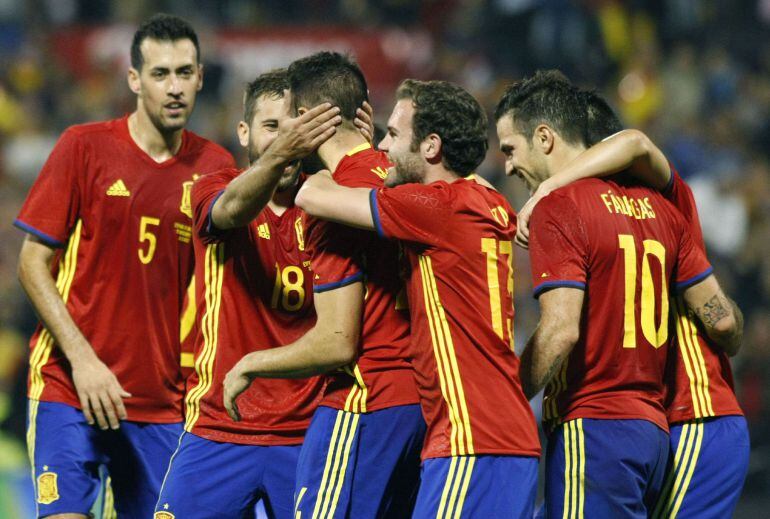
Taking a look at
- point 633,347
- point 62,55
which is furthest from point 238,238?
point 62,55

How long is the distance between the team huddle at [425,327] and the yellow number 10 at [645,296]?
10 mm

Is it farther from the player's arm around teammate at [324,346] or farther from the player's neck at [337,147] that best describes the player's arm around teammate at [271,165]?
the player's arm around teammate at [324,346]

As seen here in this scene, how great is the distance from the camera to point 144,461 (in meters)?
5.84

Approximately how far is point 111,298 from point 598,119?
2.53 metres

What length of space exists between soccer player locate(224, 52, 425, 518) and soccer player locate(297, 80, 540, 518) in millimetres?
166

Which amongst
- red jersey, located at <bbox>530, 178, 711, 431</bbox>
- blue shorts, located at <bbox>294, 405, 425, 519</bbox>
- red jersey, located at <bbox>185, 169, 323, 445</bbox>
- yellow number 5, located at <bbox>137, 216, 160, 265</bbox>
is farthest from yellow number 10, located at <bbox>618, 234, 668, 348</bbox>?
yellow number 5, located at <bbox>137, 216, 160, 265</bbox>

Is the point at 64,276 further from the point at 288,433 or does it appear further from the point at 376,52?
the point at 376,52

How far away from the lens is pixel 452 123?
4566 millimetres

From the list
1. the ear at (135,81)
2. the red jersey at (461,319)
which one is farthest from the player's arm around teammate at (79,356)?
the red jersey at (461,319)

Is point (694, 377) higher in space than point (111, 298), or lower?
lower

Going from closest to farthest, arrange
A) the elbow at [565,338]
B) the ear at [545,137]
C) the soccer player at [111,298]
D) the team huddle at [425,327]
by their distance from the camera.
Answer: the team huddle at [425,327], the elbow at [565,338], the ear at [545,137], the soccer player at [111,298]

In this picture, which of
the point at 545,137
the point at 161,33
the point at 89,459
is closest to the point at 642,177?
the point at 545,137

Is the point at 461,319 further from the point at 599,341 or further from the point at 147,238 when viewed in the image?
the point at 147,238

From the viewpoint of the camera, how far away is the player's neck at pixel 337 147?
4.79 meters
